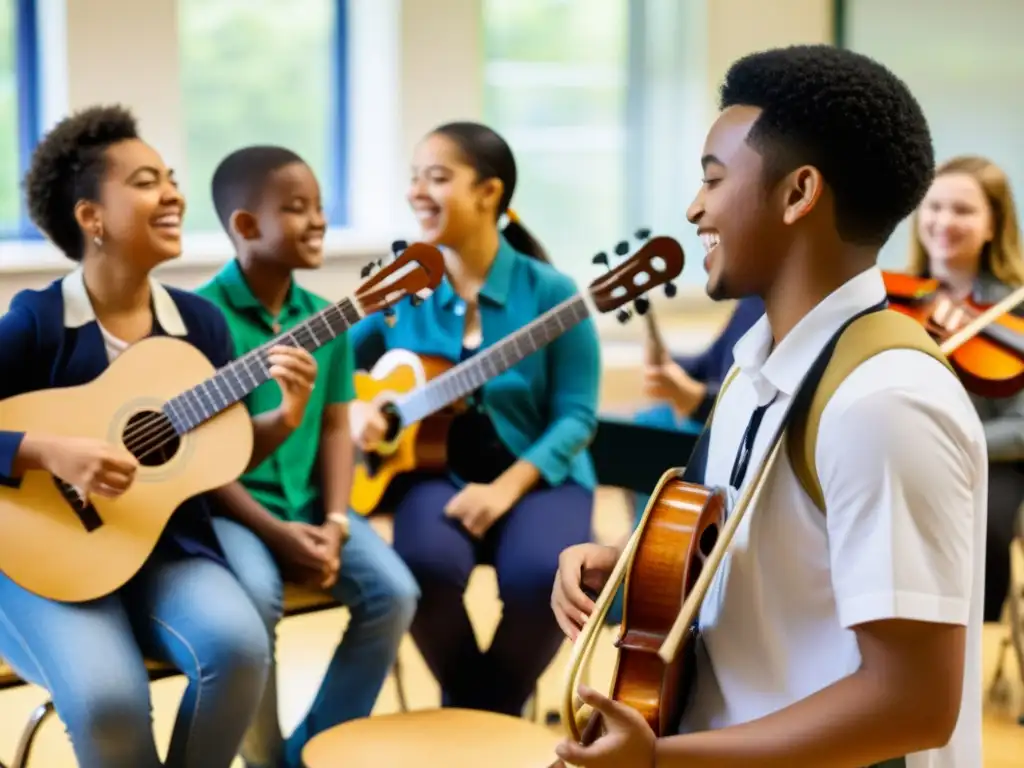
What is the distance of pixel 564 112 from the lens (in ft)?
19.8

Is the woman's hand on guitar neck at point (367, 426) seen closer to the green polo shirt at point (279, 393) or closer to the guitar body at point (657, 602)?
the green polo shirt at point (279, 393)

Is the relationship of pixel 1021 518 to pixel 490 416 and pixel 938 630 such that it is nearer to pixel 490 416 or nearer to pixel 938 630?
pixel 490 416

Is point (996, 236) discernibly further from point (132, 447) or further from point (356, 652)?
point (132, 447)

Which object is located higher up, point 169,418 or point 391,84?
point 391,84

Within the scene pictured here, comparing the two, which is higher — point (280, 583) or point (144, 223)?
point (144, 223)

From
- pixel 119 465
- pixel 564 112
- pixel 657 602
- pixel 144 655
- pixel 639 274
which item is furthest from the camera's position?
pixel 564 112

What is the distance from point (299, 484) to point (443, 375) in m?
0.36

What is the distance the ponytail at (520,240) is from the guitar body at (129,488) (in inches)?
40.3

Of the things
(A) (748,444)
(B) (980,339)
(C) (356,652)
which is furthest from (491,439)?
(A) (748,444)

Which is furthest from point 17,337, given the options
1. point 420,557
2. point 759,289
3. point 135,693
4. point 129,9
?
point 129,9

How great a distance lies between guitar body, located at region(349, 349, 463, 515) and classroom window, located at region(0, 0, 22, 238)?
2261 millimetres

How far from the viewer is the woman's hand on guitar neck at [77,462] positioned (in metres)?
2.30

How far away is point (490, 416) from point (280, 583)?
59 centimetres

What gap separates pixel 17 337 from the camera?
2.39m
